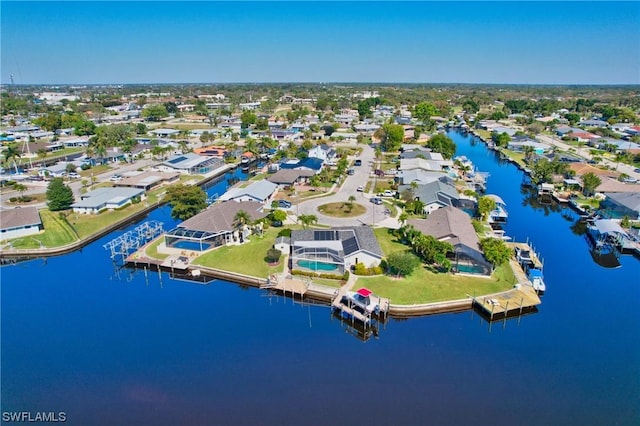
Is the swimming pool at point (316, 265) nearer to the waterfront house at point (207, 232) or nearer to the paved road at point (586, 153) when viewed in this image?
the waterfront house at point (207, 232)

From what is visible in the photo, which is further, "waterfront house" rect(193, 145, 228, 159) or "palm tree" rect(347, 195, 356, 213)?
"waterfront house" rect(193, 145, 228, 159)

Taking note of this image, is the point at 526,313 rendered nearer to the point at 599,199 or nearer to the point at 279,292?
the point at 279,292

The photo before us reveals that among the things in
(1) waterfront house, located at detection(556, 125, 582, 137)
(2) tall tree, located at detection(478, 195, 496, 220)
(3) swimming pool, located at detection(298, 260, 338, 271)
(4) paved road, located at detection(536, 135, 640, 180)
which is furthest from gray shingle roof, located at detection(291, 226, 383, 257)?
(1) waterfront house, located at detection(556, 125, 582, 137)

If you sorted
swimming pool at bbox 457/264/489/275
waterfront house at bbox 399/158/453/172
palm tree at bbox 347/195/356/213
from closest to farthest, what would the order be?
swimming pool at bbox 457/264/489/275, palm tree at bbox 347/195/356/213, waterfront house at bbox 399/158/453/172

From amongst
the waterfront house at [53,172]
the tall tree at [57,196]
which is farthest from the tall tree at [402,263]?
the waterfront house at [53,172]

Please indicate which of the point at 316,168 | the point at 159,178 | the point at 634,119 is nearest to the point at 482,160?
the point at 316,168

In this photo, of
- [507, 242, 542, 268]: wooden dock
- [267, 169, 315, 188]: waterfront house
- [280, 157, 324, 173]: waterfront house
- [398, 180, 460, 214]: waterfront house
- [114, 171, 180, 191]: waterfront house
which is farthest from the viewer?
[280, 157, 324, 173]: waterfront house

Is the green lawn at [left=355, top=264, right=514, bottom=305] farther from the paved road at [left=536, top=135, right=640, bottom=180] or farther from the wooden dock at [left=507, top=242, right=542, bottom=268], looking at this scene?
the paved road at [left=536, top=135, right=640, bottom=180]
